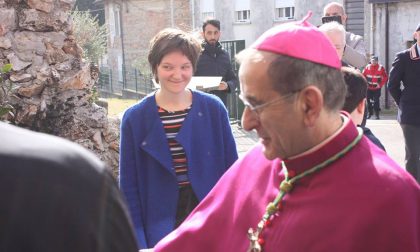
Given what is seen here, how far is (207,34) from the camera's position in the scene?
8.13 meters

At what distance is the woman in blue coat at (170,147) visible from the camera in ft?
12.6

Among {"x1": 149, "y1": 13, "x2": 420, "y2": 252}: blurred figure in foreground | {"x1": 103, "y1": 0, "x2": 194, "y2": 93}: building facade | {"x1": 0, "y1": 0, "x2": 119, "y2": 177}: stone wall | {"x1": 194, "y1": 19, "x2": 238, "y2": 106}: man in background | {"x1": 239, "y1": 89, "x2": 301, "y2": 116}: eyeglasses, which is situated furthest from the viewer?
{"x1": 103, "y1": 0, "x2": 194, "y2": 93}: building facade

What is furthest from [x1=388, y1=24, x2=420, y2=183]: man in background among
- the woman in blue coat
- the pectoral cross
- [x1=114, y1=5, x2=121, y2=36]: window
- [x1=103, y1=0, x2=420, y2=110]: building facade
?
[x1=114, y1=5, x2=121, y2=36]: window

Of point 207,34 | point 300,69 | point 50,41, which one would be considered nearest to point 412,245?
point 300,69

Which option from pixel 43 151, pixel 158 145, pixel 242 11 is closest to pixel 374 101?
pixel 242 11

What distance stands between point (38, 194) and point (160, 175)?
276 centimetres

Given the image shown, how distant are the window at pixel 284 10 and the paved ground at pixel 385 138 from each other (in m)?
13.4

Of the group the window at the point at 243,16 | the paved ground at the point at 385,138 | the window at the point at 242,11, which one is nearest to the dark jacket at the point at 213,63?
the paved ground at the point at 385,138

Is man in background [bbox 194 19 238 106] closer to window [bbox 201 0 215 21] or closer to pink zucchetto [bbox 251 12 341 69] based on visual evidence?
pink zucchetto [bbox 251 12 341 69]

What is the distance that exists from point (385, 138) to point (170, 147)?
1004 centimetres

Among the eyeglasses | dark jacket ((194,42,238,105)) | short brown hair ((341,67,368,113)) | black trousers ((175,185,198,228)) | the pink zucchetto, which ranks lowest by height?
black trousers ((175,185,198,228))

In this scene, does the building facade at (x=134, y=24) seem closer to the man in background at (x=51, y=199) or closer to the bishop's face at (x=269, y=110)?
the bishop's face at (x=269, y=110)

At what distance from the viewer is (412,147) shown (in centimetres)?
703

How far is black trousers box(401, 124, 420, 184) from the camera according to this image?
23.0ft
